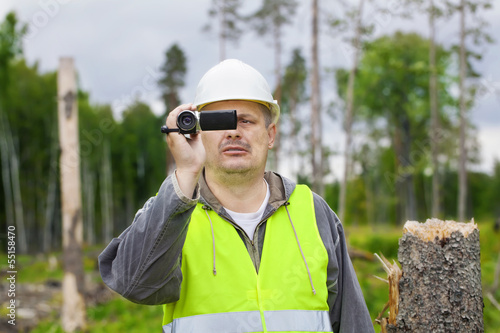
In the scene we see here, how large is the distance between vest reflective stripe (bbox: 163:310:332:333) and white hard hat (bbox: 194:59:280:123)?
3.45 feet

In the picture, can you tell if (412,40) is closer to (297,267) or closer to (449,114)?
(449,114)

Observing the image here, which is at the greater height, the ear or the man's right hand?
the ear

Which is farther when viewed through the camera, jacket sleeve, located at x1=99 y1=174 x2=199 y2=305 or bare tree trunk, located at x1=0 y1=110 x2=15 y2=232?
bare tree trunk, located at x1=0 y1=110 x2=15 y2=232

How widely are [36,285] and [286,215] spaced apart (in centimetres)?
1481

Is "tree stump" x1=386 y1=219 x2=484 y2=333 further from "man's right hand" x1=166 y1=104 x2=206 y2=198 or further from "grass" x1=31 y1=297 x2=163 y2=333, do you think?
"grass" x1=31 y1=297 x2=163 y2=333

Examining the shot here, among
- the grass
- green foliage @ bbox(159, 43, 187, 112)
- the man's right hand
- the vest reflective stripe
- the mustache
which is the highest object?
green foliage @ bbox(159, 43, 187, 112)

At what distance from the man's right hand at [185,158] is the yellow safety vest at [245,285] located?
0.39 m

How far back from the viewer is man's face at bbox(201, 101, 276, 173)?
2.38 metres

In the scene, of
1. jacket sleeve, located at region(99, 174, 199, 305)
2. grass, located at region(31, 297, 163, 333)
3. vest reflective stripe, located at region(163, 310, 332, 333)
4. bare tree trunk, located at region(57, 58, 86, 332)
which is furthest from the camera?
grass, located at region(31, 297, 163, 333)

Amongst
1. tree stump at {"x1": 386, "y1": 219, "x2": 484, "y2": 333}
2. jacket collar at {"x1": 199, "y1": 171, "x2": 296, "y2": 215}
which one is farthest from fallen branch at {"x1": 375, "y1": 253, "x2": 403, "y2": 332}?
jacket collar at {"x1": 199, "y1": 171, "x2": 296, "y2": 215}

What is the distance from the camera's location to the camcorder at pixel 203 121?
1975 mm

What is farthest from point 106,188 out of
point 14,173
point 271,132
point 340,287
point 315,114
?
point 340,287

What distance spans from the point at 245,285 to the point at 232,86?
990mm

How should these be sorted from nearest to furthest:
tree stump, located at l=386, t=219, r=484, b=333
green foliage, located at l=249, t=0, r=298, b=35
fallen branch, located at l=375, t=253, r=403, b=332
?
tree stump, located at l=386, t=219, r=484, b=333 < fallen branch, located at l=375, t=253, r=403, b=332 < green foliage, located at l=249, t=0, r=298, b=35
